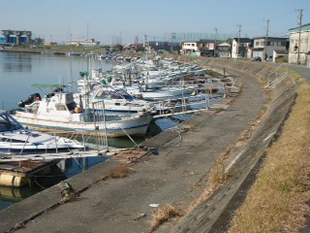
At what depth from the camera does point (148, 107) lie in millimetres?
24766

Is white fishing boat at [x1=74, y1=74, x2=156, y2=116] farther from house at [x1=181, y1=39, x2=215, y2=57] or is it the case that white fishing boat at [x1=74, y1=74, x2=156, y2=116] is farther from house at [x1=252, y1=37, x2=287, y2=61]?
house at [x1=181, y1=39, x2=215, y2=57]

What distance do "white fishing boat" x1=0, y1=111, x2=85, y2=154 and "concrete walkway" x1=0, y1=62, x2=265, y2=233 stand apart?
3772 mm

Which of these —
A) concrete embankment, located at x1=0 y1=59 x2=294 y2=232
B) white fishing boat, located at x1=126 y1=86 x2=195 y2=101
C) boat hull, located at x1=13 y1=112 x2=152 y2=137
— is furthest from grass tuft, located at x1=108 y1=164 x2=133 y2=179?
white fishing boat, located at x1=126 y1=86 x2=195 y2=101

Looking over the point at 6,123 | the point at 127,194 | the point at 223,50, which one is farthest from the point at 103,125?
the point at 223,50

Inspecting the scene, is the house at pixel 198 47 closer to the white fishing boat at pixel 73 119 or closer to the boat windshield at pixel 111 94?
the boat windshield at pixel 111 94

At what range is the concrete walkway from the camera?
8.38m

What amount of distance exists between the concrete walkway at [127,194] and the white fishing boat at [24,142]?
3772 millimetres

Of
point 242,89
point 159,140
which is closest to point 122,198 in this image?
point 159,140

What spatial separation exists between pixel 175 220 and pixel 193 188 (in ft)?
7.86

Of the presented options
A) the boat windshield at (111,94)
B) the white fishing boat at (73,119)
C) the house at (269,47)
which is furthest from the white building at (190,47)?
the white fishing boat at (73,119)

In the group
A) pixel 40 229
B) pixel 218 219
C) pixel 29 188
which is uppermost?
pixel 218 219

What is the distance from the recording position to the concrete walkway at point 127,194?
838cm

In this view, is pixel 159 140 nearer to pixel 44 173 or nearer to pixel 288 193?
pixel 44 173

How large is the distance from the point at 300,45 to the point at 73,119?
178 ft
